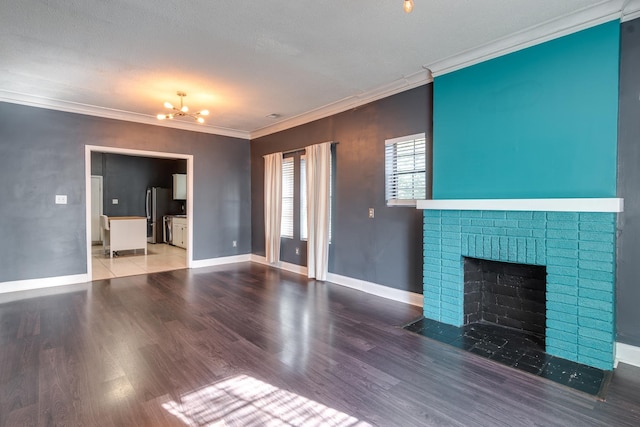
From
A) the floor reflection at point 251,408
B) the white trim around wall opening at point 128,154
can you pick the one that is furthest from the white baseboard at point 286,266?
the floor reflection at point 251,408

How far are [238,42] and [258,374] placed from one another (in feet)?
9.30

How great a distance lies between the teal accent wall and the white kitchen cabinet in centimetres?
668

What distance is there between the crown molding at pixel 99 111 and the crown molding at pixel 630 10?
19.1 feet

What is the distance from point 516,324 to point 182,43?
4148 mm

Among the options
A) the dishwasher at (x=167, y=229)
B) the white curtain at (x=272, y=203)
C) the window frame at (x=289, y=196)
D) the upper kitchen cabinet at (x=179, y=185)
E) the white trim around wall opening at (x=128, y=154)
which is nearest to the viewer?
the white trim around wall opening at (x=128, y=154)

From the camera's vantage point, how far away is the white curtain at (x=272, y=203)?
19.6ft

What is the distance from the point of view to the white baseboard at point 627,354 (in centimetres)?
247

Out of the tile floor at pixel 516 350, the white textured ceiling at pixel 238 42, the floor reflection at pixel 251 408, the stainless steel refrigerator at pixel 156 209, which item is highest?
the white textured ceiling at pixel 238 42

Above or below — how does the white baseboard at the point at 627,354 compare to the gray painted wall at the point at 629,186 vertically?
below

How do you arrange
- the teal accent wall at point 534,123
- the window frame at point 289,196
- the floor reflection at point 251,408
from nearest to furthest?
1. the floor reflection at point 251,408
2. the teal accent wall at point 534,123
3. the window frame at point 289,196

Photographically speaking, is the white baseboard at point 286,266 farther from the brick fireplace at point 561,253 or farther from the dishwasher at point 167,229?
the dishwasher at point 167,229

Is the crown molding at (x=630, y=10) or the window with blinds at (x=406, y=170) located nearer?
the crown molding at (x=630, y=10)

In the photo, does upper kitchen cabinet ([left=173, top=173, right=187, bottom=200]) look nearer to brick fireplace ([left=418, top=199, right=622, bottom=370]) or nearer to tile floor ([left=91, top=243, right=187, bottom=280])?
tile floor ([left=91, top=243, right=187, bottom=280])

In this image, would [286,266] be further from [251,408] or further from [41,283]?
[251,408]
